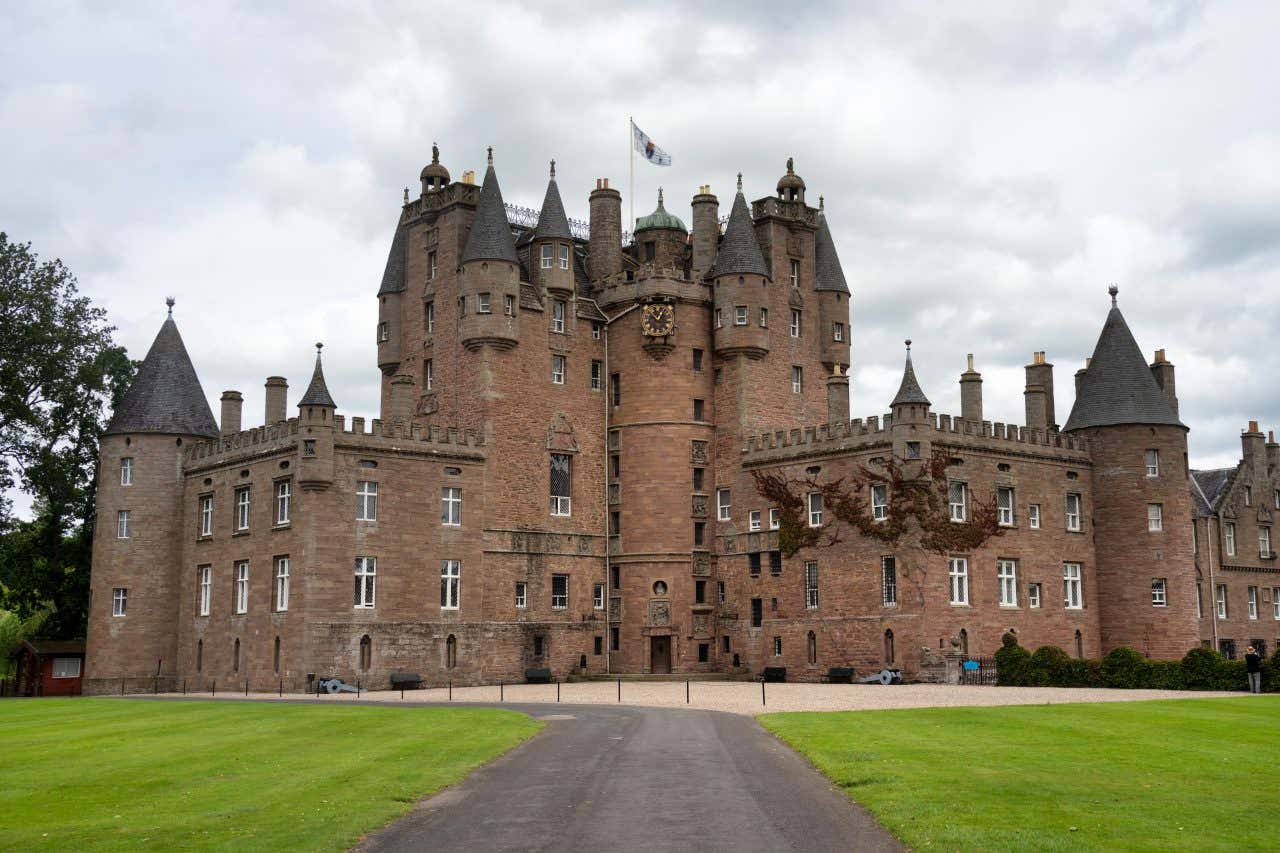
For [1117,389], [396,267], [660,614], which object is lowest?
[660,614]

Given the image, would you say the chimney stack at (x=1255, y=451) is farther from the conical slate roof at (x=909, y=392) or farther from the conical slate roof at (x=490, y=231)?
the conical slate roof at (x=490, y=231)

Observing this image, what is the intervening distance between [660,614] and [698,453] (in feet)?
28.0

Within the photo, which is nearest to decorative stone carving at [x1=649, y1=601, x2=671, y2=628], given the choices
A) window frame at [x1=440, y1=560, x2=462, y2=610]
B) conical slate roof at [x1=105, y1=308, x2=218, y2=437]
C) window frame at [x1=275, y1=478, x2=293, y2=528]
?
window frame at [x1=440, y1=560, x2=462, y2=610]

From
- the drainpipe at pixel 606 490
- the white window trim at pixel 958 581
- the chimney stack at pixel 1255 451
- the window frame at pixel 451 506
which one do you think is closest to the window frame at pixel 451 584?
the window frame at pixel 451 506

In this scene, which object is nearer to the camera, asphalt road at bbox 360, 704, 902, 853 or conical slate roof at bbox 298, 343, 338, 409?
asphalt road at bbox 360, 704, 902, 853

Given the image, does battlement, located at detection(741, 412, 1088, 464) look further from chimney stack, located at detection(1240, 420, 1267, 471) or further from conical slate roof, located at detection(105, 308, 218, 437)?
conical slate roof, located at detection(105, 308, 218, 437)

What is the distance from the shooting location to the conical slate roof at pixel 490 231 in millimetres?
64812

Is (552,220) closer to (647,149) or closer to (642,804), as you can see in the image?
(647,149)

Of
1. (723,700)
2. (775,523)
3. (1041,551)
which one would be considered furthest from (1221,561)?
(723,700)

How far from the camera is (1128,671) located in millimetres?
52438

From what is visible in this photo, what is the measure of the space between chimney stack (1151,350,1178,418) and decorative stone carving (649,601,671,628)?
2756 centimetres

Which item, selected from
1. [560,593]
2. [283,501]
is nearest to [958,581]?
[560,593]

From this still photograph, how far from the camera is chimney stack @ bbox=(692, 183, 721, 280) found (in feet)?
233

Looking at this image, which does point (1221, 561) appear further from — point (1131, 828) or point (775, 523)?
point (1131, 828)
